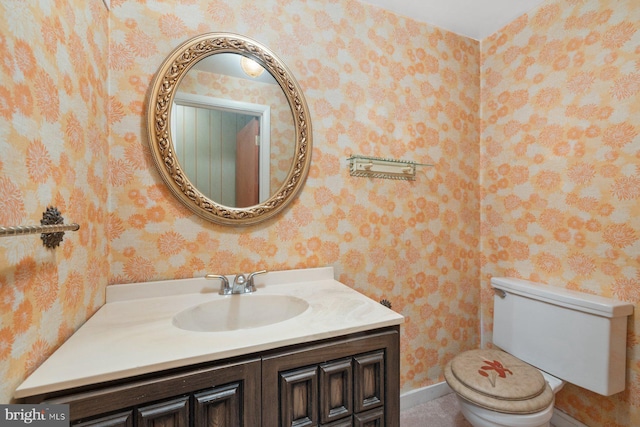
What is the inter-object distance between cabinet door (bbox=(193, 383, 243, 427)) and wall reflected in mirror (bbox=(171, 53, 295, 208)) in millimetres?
748

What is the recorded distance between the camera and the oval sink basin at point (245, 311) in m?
1.12

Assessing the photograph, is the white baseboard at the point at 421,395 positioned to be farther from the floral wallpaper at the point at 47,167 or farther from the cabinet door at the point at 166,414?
the floral wallpaper at the point at 47,167

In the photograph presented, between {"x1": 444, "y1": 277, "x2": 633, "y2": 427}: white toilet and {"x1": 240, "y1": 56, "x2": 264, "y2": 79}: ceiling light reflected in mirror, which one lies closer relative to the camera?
{"x1": 444, "y1": 277, "x2": 633, "y2": 427}: white toilet

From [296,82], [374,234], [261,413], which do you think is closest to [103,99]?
[296,82]

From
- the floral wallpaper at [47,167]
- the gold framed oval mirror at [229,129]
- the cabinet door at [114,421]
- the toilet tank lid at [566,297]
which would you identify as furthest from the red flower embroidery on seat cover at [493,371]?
the floral wallpaper at [47,167]

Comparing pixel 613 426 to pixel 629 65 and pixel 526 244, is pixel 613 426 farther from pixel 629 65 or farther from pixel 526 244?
pixel 629 65

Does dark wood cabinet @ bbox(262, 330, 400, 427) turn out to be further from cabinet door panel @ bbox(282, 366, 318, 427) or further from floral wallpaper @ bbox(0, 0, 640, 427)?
floral wallpaper @ bbox(0, 0, 640, 427)

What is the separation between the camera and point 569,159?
Result: 1.45m

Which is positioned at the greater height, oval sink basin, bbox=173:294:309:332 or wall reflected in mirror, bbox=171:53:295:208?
wall reflected in mirror, bbox=171:53:295:208

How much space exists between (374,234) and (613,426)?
1.41m

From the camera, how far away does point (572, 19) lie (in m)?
1.44

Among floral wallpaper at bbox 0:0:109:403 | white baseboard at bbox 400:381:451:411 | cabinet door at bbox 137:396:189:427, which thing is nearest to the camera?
floral wallpaper at bbox 0:0:109:403

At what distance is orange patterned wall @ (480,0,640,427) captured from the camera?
1253 millimetres

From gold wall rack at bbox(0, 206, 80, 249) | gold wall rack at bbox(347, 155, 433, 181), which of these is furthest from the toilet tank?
gold wall rack at bbox(0, 206, 80, 249)
